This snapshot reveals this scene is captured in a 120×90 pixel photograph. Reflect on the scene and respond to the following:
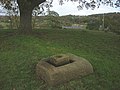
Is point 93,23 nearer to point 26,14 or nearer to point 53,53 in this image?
point 26,14

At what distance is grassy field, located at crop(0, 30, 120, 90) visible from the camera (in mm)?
6656

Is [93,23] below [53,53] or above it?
above

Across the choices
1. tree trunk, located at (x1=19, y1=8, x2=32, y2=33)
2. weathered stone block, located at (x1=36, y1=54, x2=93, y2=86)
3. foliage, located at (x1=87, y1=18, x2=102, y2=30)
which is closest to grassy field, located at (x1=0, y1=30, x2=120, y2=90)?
weathered stone block, located at (x1=36, y1=54, x2=93, y2=86)

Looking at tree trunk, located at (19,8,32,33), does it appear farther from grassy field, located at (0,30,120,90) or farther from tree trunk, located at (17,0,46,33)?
grassy field, located at (0,30,120,90)

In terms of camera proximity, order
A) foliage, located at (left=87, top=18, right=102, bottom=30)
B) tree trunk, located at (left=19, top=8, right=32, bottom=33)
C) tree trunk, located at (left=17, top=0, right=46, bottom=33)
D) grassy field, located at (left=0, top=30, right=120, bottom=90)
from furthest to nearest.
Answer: foliage, located at (left=87, top=18, right=102, bottom=30) < tree trunk, located at (left=19, top=8, right=32, bottom=33) < tree trunk, located at (left=17, top=0, right=46, bottom=33) < grassy field, located at (left=0, top=30, right=120, bottom=90)

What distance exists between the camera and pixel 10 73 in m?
7.51

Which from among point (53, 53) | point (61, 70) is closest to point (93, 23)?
A: point (53, 53)

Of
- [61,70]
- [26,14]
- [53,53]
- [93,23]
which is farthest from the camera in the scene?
[93,23]

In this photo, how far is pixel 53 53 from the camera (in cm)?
880

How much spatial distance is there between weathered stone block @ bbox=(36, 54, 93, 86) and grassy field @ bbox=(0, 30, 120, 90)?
16cm

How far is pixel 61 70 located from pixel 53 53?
89.7 inches

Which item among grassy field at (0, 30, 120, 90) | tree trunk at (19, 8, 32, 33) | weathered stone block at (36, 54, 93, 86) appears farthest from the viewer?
tree trunk at (19, 8, 32, 33)

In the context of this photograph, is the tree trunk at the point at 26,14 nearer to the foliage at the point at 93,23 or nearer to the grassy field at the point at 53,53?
the grassy field at the point at 53,53

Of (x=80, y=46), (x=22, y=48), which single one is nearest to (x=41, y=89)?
(x=22, y=48)
